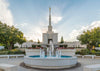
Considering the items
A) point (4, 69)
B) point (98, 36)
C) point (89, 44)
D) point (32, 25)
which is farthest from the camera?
point (89, 44)

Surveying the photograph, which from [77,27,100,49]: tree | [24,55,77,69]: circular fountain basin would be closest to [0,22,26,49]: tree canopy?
[24,55,77,69]: circular fountain basin

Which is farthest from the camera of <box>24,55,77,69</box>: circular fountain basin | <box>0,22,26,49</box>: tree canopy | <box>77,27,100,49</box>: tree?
<box>77,27,100,49</box>: tree

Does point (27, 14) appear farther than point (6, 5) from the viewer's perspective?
Yes

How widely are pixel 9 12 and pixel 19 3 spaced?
91.3 inches

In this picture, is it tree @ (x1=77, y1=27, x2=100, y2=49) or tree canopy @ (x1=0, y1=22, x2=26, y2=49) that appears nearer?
tree canopy @ (x1=0, y1=22, x2=26, y2=49)

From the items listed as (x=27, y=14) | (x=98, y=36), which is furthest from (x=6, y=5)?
(x=98, y=36)

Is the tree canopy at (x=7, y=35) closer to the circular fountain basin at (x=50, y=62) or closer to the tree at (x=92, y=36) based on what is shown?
the circular fountain basin at (x=50, y=62)

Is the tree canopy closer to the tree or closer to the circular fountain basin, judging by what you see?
the circular fountain basin

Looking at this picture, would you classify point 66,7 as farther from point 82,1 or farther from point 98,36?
point 98,36

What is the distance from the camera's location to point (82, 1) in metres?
16.0

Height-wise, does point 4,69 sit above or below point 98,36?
below

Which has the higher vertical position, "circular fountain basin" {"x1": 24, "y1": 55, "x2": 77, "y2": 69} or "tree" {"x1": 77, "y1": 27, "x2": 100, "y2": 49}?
"tree" {"x1": 77, "y1": 27, "x2": 100, "y2": 49}

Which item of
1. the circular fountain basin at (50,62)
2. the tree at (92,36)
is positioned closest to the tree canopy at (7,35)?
the circular fountain basin at (50,62)

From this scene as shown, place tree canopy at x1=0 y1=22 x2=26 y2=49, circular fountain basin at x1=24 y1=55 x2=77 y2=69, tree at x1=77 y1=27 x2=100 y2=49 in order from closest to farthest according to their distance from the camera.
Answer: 1. circular fountain basin at x1=24 y1=55 x2=77 y2=69
2. tree canopy at x1=0 y1=22 x2=26 y2=49
3. tree at x1=77 y1=27 x2=100 y2=49
